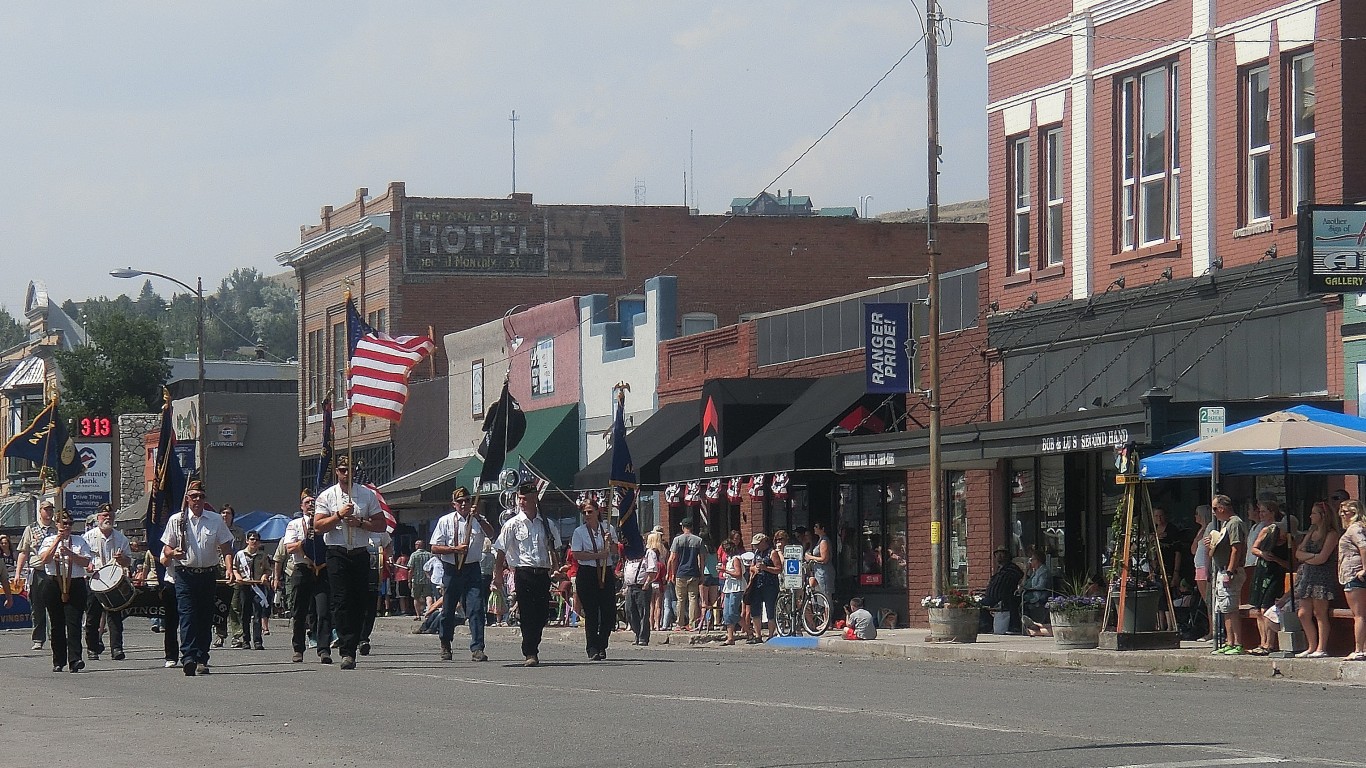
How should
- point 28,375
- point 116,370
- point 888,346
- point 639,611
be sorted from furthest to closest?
point 28,375, point 116,370, point 888,346, point 639,611

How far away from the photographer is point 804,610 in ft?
95.9

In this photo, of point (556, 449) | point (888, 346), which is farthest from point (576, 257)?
point (888, 346)

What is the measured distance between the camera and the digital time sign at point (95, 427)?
7981cm

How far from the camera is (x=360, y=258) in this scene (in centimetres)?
5766

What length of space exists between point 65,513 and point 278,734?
9980mm

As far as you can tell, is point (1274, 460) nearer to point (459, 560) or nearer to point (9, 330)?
point (459, 560)

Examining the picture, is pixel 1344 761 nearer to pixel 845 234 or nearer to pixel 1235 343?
pixel 1235 343

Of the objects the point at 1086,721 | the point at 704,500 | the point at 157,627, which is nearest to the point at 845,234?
the point at 704,500

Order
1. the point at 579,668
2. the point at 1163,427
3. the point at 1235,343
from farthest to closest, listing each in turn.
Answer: the point at 1235,343, the point at 1163,427, the point at 579,668

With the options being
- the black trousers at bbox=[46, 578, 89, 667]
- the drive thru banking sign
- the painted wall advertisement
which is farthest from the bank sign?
the painted wall advertisement

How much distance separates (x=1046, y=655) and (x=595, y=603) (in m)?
5.00

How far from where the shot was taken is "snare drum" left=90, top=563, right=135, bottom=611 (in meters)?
23.1

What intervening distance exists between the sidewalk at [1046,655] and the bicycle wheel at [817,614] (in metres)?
0.21

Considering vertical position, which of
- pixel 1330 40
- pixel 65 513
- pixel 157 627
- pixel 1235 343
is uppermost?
pixel 1330 40
